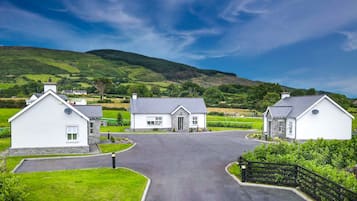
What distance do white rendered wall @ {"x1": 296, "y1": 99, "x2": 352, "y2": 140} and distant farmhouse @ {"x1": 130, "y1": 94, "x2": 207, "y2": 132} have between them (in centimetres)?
1939

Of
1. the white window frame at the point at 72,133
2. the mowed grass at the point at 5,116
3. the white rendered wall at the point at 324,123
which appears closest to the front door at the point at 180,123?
the white rendered wall at the point at 324,123

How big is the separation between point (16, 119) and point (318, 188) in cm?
2366

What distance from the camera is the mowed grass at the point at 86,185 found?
1325 centimetres

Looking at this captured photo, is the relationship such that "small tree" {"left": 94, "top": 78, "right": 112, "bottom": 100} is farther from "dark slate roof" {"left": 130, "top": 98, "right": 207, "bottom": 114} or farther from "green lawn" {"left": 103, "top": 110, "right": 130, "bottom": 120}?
"dark slate roof" {"left": 130, "top": 98, "right": 207, "bottom": 114}

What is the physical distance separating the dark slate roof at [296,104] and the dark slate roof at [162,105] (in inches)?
572

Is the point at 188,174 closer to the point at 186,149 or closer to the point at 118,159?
the point at 118,159

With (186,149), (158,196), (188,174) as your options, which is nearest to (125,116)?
(186,149)

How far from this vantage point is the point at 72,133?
2581cm

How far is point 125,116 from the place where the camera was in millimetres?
63906

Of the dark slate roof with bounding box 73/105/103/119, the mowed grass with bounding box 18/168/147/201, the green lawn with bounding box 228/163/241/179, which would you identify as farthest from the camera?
the dark slate roof with bounding box 73/105/103/119

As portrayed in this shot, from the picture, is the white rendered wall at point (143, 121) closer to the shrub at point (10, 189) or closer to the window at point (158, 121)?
the window at point (158, 121)

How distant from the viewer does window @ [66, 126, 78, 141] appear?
25.7m

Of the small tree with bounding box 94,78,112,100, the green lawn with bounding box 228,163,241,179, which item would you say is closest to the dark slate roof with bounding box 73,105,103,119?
the green lawn with bounding box 228,163,241,179

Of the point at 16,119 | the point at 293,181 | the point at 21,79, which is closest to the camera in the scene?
the point at 293,181
